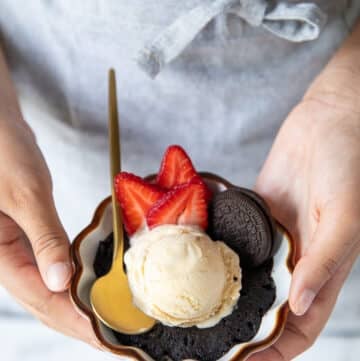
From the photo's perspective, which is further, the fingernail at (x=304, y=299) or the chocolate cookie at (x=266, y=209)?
the chocolate cookie at (x=266, y=209)

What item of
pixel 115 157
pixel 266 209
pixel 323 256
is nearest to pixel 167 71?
pixel 115 157

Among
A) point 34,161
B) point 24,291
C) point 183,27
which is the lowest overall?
point 24,291

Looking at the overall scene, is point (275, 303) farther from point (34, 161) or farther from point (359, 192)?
point (34, 161)

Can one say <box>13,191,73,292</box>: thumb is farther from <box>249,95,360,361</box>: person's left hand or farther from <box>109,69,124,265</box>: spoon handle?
<box>249,95,360,361</box>: person's left hand

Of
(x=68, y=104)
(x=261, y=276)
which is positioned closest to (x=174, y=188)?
(x=261, y=276)

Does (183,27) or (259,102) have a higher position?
(183,27)

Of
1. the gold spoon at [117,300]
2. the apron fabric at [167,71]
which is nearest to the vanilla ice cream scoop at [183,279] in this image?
the gold spoon at [117,300]

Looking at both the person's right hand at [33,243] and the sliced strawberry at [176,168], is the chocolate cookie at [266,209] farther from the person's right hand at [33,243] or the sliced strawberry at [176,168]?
the person's right hand at [33,243]
